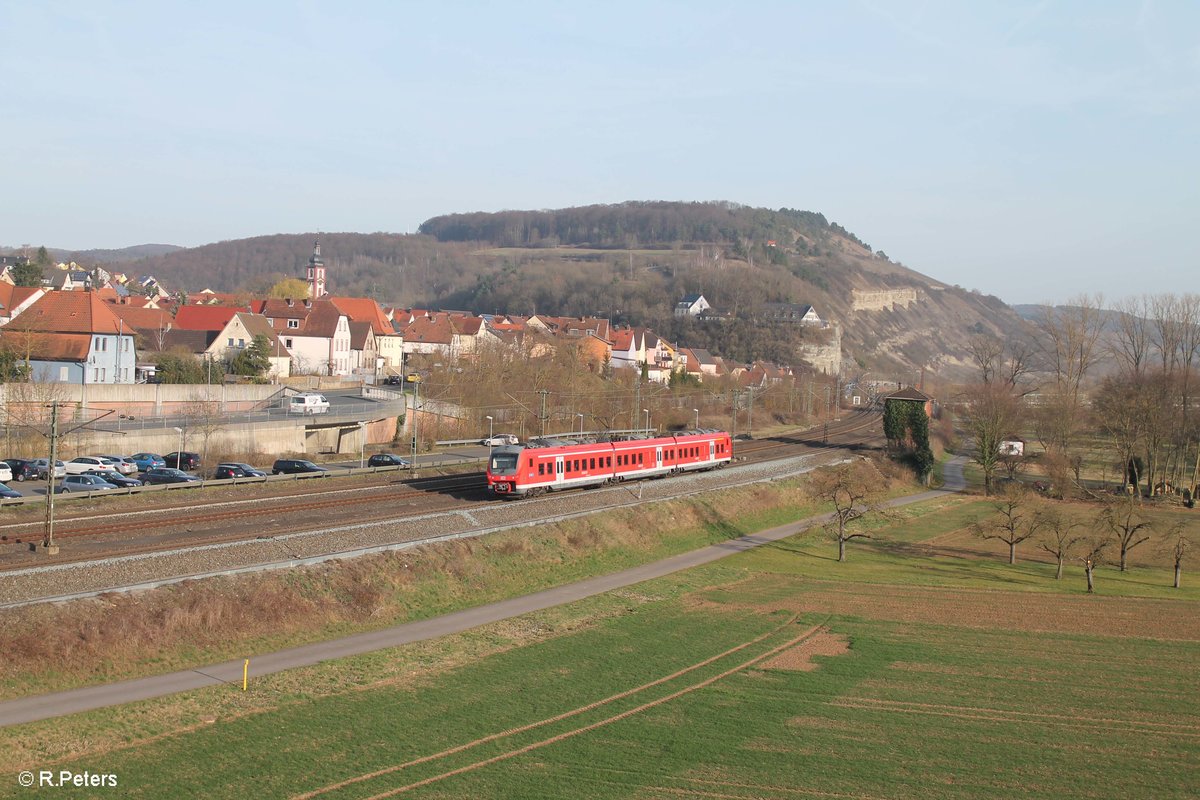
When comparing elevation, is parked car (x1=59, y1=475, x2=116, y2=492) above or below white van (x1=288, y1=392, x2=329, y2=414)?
below

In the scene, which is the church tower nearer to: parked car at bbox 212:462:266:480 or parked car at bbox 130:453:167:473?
parked car at bbox 130:453:167:473

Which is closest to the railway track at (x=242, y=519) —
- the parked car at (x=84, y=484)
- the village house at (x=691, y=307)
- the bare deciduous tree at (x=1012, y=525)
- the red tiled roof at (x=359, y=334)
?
the parked car at (x=84, y=484)

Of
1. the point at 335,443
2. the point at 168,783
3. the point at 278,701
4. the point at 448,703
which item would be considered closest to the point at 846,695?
the point at 448,703

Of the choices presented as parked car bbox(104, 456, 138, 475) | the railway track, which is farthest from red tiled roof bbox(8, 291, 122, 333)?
the railway track

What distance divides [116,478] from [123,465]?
400 cm

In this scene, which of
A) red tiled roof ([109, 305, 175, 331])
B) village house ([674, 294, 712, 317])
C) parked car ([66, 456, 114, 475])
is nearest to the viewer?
parked car ([66, 456, 114, 475])

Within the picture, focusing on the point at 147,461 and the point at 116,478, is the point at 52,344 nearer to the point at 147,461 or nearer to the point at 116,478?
the point at 147,461

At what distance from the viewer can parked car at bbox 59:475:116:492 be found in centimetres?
3678

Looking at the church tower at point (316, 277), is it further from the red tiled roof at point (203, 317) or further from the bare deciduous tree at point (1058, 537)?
the bare deciduous tree at point (1058, 537)

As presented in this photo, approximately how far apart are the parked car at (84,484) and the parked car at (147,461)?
6727 mm

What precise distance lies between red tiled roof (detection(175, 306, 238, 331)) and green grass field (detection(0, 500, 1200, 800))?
6100 centimetres

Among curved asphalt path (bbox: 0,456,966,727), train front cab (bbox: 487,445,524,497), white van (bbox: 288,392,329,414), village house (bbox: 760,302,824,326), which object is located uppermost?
village house (bbox: 760,302,824,326)

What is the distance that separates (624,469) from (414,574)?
20.3 m

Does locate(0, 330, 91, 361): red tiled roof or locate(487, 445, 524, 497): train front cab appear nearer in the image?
locate(487, 445, 524, 497): train front cab
